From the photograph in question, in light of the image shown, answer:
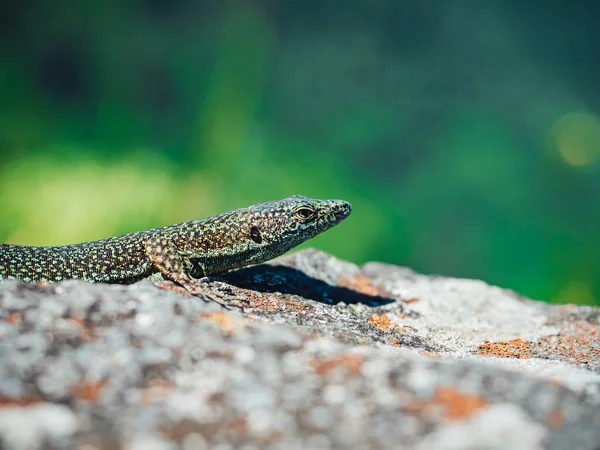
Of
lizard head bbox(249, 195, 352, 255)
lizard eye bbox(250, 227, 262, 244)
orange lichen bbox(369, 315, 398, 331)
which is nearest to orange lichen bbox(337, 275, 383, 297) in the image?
orange lichen bbox(369, 315, 398, 331)

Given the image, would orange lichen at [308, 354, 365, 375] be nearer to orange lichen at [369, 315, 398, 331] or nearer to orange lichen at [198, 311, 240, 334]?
orange lichen at [198, 311, 240, 334]

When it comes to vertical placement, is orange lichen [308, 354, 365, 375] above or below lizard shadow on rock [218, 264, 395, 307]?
below

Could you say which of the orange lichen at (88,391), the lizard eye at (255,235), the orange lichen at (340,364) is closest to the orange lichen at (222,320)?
the orange lichen at (340,364)

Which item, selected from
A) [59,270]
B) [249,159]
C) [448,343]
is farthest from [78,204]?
[448,343]

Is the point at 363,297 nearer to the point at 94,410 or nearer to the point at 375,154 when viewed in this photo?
the point at 94,410

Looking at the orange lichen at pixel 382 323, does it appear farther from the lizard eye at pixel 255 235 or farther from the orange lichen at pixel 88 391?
the orange lichen at pixel 88 391

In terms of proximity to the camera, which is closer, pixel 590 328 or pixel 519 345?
pixel 519 345

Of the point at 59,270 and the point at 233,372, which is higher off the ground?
the point at 59,270

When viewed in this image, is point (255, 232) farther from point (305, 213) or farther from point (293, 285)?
point (293, 285)
